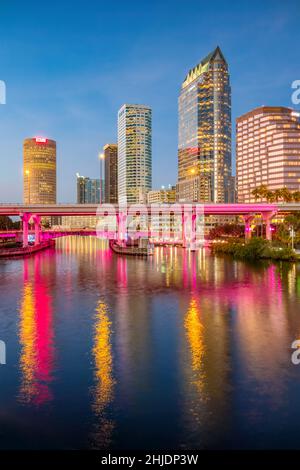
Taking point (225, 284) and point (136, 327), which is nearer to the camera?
point (136, 327)

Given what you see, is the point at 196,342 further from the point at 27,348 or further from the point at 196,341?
the point at 27,348

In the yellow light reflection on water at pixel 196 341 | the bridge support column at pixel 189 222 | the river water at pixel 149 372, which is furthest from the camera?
the bridge support column at pixel 189 222

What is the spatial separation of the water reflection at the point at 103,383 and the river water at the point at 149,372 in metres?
0.04

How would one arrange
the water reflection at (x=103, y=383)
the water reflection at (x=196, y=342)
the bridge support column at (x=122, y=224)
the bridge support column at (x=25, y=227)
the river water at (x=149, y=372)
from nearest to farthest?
1. the water reflection at (x=103, y=383)
2. the river water at (x=149, y=372)
3. the water reflection at (x=196, y=342)
4. the bridge support column at (x=25, y=227)
5. the bridge support column at (x=122, y=224)

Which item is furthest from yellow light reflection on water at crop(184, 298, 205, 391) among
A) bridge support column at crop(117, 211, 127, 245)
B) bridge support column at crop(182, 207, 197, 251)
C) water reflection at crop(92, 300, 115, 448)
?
bridge support column at crop(117, 211, 127, 245)

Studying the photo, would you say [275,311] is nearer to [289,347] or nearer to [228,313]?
[228,313]

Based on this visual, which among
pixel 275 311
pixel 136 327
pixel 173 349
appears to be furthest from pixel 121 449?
pixel 275 311

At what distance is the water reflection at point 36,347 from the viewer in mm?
16656

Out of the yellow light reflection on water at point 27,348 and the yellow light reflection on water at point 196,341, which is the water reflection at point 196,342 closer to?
the yellow light reflection on water at point 196,341

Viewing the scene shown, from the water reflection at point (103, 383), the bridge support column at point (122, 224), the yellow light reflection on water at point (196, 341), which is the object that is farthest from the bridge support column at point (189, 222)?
the water reflection at point (103, 383)

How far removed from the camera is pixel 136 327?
26.9m

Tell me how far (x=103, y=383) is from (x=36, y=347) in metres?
6.66

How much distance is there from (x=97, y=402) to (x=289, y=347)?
1134 cm

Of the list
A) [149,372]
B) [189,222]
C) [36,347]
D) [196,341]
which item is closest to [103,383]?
[149,372]
